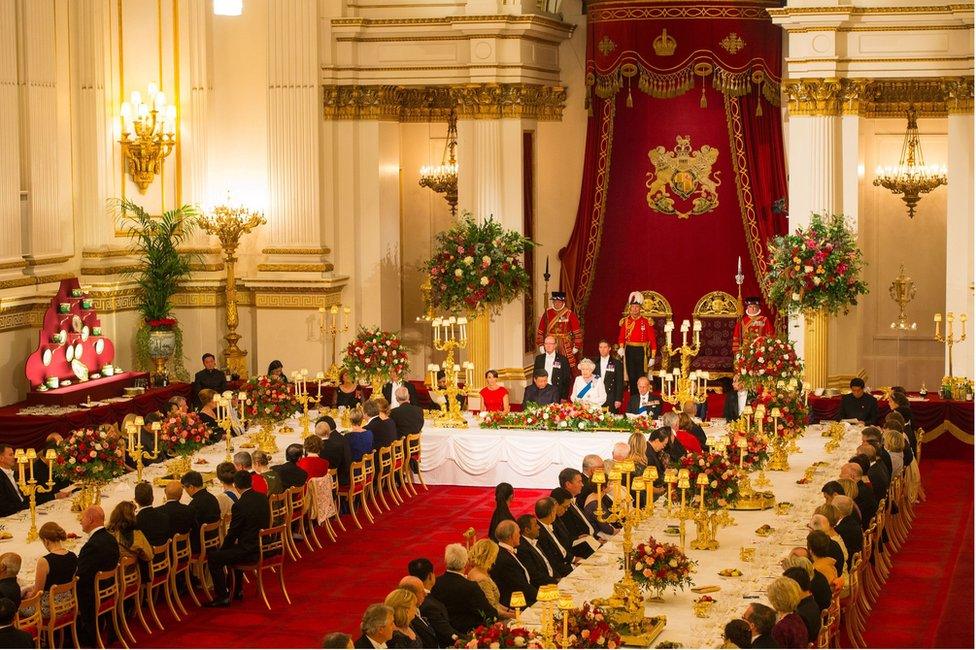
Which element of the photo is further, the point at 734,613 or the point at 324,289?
the point at 324,289

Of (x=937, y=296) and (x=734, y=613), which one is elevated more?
(x=937, y=296)

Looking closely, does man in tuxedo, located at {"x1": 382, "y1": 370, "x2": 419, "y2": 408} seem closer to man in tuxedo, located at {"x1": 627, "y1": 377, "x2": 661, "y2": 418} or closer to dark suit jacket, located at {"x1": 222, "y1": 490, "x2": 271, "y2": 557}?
man in tuxedo, located at {"x1": 627, "y1": 377, "x2": 661, "y2": 418}

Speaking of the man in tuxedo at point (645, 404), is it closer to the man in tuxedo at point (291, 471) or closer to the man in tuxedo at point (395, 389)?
the man in tuxedo at point (395, 389)

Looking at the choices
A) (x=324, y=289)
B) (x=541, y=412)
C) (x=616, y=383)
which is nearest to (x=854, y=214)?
(x=616, y=383)

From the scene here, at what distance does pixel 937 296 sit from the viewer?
992 inches

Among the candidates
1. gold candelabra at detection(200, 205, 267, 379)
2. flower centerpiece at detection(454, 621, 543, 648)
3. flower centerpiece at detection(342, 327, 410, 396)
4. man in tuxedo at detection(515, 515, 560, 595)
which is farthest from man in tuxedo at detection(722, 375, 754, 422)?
flower centerpiece at detection(454, 621, 543, 648)

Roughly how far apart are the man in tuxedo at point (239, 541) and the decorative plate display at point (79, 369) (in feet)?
24.6

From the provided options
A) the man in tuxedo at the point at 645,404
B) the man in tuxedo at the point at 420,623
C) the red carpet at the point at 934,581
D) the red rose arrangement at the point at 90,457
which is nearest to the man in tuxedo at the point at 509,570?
the man in tuxedo at the point at 420,623

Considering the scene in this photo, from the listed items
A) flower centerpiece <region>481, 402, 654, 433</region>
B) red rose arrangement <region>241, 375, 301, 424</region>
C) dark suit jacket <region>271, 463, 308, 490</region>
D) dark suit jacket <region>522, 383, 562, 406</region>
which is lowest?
dark suit jacket <region>271, 463, 308, 490</region>

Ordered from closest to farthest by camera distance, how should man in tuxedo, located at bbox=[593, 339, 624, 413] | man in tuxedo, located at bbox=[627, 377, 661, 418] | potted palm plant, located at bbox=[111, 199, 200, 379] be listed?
man in tuxedo, located at bbox=[627, 377, 661, 418], man in tuxedo, located at bbox=[593, 339, 624, 413], potted palm plant, located at bbox=[111, 199, 200, 379]

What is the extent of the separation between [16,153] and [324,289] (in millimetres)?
4974

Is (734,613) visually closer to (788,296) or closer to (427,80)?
(788,296)

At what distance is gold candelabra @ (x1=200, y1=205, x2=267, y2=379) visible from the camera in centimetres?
2406

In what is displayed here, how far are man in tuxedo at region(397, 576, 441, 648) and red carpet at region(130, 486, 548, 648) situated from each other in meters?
3.01
